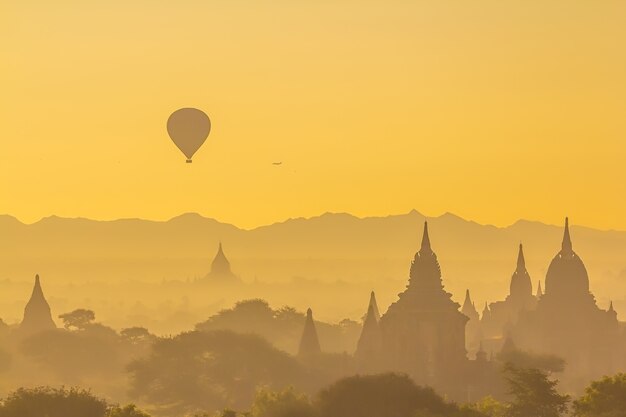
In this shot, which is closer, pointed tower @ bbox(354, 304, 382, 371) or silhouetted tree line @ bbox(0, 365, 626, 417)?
silhouetted tree line @ bbox(0, 365, 626, 417)

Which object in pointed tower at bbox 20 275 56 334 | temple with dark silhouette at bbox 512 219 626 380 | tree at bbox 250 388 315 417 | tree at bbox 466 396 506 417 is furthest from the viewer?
pointed tower at bbox 20 275 56 334

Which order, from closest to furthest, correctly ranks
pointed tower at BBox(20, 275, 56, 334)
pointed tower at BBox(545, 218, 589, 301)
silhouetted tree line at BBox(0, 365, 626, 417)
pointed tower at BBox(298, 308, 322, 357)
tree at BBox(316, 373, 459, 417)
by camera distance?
silhouetted tree line at BBox(0, 365, 626, 417) → tree at BBox(316, 373, 459, 417) → pointed tower at BBox(298, 308, 322, 357) → pointed tower at BBox(545, 218, 589, 301) → pointed tower at BBox(20, 275, 56, 334)

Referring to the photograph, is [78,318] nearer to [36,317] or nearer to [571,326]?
[36,317]

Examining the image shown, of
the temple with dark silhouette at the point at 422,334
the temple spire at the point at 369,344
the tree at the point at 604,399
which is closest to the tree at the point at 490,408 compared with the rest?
the tree at the point at 604,399

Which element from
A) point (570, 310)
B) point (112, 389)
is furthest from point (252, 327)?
point (112, 389)

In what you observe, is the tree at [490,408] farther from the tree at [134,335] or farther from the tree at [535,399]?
the tree at [134,335]

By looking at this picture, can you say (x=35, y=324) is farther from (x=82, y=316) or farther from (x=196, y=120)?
(x=196, y=120)

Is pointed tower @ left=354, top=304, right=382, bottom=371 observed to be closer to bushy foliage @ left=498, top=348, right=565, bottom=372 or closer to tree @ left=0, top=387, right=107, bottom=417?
bushy foliage @ left=498, top=348, right=565, bottom=372

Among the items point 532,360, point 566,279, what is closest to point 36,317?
point 566,279

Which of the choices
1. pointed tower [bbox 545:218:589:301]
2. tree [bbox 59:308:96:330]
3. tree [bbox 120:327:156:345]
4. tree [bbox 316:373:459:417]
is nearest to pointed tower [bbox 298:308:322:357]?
tree [bbox 120:327:156:345]
